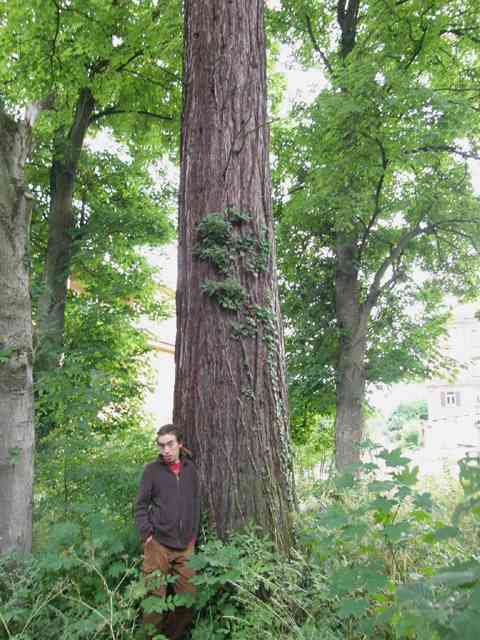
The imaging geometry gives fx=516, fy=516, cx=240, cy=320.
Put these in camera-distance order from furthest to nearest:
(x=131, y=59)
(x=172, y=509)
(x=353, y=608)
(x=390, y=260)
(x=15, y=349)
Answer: (x=390, y=260) → (x=131, y=59) → (x=15, y=349) → (x=172, y=509) → (x=353, y=608)

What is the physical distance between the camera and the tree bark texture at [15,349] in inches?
191

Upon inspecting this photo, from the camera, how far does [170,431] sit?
411 centimetres

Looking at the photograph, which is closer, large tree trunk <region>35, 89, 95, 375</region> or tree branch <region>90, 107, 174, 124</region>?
tree branch <region>90, 107, 174, 124</region>

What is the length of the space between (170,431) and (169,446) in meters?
0.12

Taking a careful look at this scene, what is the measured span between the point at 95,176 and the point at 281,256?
17.9ft

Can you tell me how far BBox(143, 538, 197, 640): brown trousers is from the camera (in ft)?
12.4

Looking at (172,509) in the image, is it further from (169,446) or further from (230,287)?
(230,287)

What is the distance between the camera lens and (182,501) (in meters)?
3.99

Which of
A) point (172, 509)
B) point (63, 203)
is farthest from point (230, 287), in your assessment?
point (63, 203)

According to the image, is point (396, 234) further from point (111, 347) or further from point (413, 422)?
point (413, 422)

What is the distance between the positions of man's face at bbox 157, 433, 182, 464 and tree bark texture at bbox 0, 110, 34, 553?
172 centimetres

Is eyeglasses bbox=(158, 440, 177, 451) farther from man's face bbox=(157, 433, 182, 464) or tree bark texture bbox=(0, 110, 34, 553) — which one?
tree bark texture bbox=(0, 110, 34, 553)

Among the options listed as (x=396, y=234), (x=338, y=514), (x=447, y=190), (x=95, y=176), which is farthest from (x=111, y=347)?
(x=338, y=514)

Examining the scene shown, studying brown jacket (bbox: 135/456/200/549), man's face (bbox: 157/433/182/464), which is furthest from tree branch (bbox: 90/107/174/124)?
brown jacket (bbox: 135/456/200/549)
